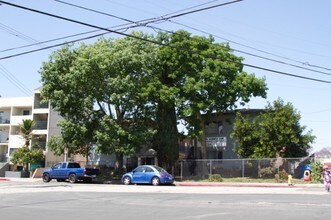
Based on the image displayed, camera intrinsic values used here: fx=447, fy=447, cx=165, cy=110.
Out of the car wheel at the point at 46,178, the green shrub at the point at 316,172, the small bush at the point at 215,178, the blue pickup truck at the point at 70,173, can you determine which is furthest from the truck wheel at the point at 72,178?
the green shrub at the point at 316,172

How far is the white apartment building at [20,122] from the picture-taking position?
181 feet

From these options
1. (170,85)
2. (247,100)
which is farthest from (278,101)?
(170,85)

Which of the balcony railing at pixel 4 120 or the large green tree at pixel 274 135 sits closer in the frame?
the large green tree at pixel 274 135

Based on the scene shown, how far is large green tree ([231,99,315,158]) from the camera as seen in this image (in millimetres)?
37844

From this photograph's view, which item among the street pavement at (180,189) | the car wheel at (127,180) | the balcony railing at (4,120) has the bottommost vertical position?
the street pavement at (180,189)

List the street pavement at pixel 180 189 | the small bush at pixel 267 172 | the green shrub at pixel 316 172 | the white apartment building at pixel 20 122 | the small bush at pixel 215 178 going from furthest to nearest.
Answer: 1. the white apartment building at pixel 20 122
2. the small bush at pixel 215 178
3. the small bush at pixel 267 172
4. the green shrub at pixel 316 172
5. the street pavement at pixel 180 189

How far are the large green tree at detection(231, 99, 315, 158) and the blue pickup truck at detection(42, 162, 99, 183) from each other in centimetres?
1335

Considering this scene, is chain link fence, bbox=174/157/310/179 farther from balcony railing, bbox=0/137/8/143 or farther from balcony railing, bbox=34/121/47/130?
balcony railing, bbox=0/137/8/143

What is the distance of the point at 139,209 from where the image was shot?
1545cm

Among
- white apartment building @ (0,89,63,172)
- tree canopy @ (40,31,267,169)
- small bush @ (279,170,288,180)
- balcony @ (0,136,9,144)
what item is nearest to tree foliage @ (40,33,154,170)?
tree canopy @ (40,31,267,169)

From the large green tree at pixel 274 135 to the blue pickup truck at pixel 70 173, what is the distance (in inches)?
526

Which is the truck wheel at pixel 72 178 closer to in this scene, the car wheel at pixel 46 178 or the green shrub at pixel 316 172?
the car wheel at pixel 46 178

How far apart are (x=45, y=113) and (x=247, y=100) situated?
88.5 ft

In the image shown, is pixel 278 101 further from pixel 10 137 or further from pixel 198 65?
pixel 10 137
